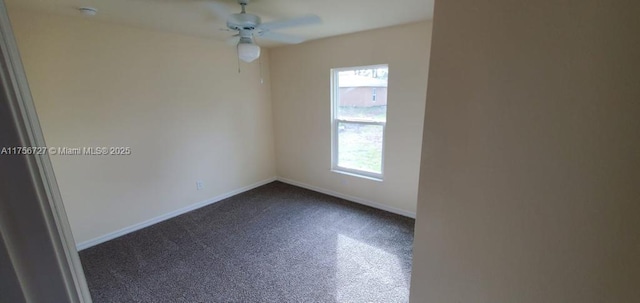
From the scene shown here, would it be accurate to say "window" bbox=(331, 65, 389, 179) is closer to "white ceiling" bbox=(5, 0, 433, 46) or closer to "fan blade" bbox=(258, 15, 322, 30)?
"white ceiling" bbox=(5, 0, 433, 46)

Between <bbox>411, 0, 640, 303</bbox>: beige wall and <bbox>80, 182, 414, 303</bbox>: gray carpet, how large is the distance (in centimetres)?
155

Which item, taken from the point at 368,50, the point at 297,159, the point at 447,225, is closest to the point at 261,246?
the point at 297,159

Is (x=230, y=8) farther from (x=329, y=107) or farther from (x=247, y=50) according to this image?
(x=329, y=107)

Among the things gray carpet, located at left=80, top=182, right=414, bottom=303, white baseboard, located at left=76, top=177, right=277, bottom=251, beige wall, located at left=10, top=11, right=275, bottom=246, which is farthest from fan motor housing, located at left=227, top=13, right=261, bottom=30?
white baseboard, located at left=76, top=177, right=277, bottom=251

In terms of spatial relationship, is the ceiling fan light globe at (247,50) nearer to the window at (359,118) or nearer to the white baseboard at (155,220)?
the window at (359,118)

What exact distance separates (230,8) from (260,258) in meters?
2.27

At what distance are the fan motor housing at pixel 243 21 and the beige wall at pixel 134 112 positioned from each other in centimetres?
144

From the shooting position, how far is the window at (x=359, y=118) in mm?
3254

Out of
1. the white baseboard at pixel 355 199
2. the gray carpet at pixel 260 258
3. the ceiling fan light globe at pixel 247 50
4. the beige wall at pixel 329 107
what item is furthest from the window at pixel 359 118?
the ceiling fan light globe at pixel 247 50

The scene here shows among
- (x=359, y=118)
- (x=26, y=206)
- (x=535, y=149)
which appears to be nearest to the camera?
(x=26, y=206)

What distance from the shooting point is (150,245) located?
8.63 feet

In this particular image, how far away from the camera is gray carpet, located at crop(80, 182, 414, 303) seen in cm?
200

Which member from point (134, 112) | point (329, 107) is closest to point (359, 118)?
point (329, 107)

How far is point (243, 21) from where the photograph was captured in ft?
6.48
